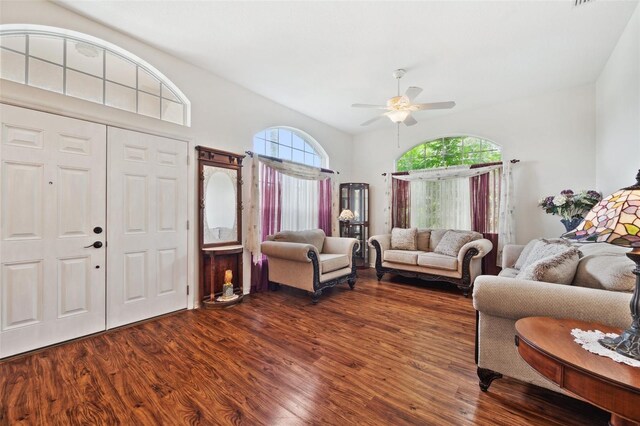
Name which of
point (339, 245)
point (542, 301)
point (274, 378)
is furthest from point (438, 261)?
point (274, 378)

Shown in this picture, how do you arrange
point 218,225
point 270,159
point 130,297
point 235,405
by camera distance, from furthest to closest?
1. point 270,159
2. point 218,225
3. point 130,297
4. point 235,405

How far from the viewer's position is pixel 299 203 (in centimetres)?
489

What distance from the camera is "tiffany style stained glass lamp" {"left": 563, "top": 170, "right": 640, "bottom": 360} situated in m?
1.01

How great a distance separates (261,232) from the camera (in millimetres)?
4188

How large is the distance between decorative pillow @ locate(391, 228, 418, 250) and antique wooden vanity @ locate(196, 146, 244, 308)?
278 cm

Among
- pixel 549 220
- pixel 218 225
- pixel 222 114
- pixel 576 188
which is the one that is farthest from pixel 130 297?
pixel 576 188

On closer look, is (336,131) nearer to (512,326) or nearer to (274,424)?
(512,326)

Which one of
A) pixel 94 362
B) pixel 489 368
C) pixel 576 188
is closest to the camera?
pixel 489 368

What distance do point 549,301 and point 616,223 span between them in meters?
0.74

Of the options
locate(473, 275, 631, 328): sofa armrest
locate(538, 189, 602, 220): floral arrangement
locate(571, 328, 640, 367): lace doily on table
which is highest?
locate(538, 189, 602, 220): floral arrangement

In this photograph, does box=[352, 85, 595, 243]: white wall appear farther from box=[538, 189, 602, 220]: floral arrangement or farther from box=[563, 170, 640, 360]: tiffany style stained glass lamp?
box=[563, 170, 640, 360]: tiffany style stained glass lamp

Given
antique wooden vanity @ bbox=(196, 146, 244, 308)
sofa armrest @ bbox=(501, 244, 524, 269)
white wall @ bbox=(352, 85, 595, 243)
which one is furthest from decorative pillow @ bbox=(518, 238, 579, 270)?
antique wooden vanity @ bbox=(196, 146, 244, 308)

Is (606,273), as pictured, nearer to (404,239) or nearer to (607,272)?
(607,272)

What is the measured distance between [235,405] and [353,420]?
0.74m
